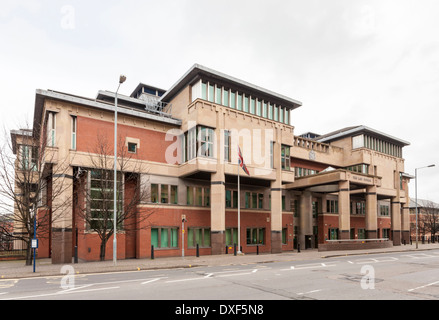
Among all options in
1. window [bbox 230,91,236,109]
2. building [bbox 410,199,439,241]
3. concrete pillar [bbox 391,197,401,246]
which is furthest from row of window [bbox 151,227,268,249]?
building [bbox 410,199,439,241]

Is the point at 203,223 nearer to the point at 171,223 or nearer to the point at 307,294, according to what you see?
the point at 171,223

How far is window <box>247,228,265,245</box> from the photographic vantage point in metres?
36.2

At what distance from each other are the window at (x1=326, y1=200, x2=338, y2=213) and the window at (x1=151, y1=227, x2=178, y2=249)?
25.7 m

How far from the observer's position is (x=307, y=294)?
39.0 feet

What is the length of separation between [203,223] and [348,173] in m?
17.5

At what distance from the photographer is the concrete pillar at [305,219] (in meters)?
42.6

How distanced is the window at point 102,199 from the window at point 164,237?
4.49 metres

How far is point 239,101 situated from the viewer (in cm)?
3366

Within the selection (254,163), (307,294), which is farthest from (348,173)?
(307,294)

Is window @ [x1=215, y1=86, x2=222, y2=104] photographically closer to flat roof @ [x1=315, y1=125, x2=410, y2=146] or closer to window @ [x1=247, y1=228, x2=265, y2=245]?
window @ [x1=247, y1=228, x2=265, y2=245]

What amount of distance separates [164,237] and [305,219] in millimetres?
19882

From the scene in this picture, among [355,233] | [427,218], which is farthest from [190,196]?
[427,218]

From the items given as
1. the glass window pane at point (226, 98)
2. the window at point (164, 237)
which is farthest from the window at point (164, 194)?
the glass window pane at point (226, 98)

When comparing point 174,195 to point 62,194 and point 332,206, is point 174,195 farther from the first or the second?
point 332,206
